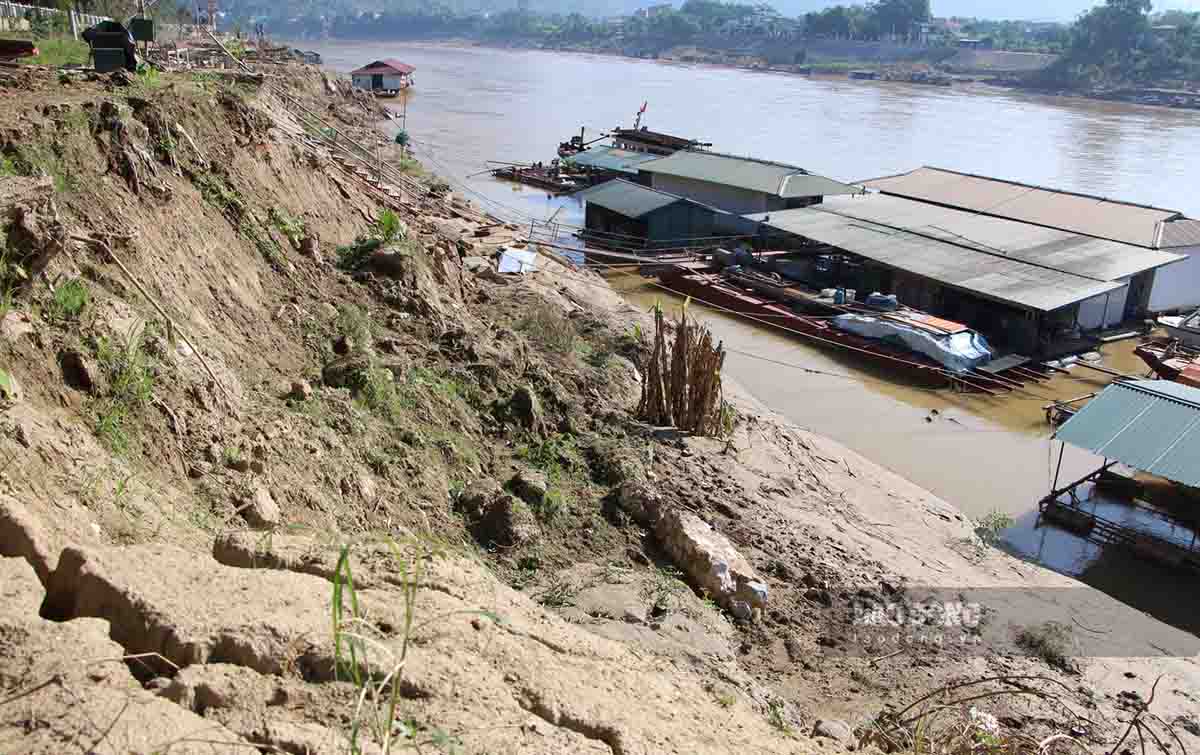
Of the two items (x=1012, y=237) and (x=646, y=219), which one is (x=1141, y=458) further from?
(x=646, y=219)

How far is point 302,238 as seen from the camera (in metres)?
12.6

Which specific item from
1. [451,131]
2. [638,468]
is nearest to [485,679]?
[638,468]

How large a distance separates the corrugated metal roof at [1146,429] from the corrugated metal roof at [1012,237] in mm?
10266

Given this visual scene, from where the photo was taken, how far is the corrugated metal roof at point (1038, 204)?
28.7 meters

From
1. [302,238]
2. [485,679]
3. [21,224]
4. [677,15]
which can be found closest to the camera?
[485,679]

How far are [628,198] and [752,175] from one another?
4.79 m

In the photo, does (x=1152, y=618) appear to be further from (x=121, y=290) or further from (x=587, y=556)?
(x=121, y=290)

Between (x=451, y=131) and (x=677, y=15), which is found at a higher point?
(x=677, y=15)

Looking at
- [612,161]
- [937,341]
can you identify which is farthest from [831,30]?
[937,341]

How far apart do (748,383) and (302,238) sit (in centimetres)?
1179

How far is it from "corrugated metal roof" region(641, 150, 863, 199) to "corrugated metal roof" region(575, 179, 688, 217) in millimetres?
2445

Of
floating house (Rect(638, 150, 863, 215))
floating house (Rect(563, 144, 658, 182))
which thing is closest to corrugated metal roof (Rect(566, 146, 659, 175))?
floating house (Rect(563, 144, 658, 182))

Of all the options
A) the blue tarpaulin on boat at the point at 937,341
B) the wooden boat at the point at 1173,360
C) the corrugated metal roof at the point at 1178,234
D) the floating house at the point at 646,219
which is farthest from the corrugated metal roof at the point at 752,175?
the wooden boat at the point at 1173,360

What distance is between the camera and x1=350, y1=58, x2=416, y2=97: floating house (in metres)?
66.7
